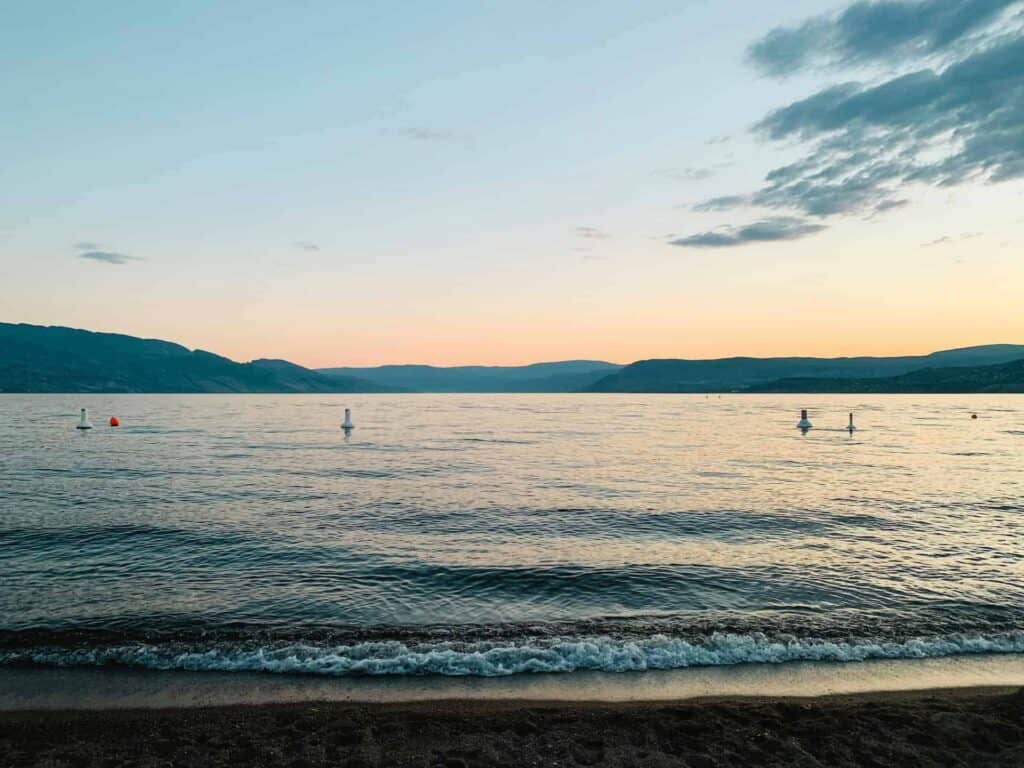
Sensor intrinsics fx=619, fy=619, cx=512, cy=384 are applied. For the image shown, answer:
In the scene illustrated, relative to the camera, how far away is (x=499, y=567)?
17.1 meters

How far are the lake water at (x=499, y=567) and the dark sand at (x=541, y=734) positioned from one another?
1745 mm

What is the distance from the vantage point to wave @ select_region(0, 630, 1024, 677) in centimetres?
1079

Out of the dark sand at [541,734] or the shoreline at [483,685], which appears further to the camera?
the shoreline at [483,685]

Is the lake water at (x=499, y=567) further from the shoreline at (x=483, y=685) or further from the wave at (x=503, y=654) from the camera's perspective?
the shoreline at (x=483, y=685)

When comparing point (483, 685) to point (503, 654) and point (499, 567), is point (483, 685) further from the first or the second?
point (499, 567)

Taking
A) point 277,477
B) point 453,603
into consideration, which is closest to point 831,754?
point 453,603

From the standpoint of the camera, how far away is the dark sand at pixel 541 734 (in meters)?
7.63

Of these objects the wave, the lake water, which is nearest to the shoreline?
the wave

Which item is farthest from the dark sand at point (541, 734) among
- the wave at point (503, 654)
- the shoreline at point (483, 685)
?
the wave at point (503, 654)

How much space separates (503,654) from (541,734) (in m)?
3.00

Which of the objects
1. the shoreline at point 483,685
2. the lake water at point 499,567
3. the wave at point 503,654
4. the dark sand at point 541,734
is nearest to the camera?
the dark sand at point 541,734

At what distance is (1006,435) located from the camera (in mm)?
67875

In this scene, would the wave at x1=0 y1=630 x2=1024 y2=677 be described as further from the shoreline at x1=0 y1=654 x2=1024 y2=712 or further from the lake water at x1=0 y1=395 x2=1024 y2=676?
the shoreline at x1=0 y1=654 x2=1024 y2=712

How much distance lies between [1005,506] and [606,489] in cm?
1690
